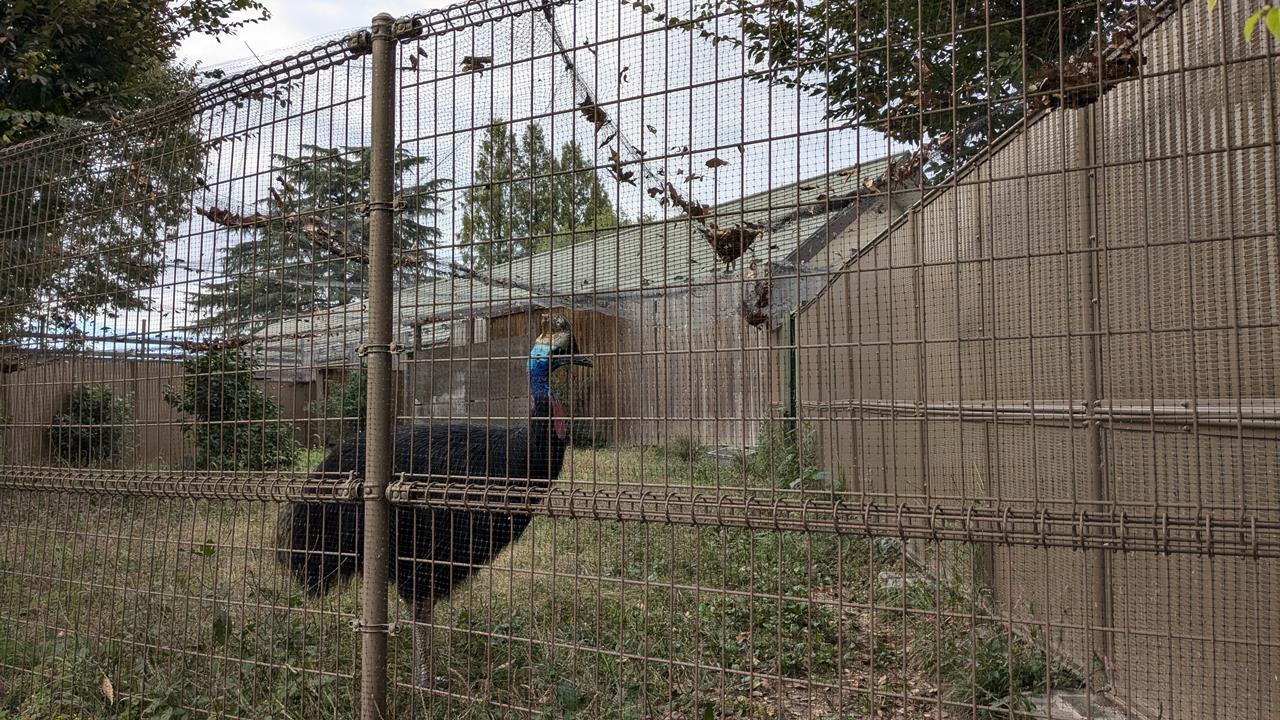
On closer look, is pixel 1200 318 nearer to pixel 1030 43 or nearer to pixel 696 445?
pixel 696 445

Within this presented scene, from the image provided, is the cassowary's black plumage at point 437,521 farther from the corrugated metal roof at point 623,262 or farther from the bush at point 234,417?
the corrugated metal roof at point 623,262

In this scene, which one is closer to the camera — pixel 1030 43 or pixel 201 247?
pixel 201 247

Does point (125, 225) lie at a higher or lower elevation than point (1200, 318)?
higher

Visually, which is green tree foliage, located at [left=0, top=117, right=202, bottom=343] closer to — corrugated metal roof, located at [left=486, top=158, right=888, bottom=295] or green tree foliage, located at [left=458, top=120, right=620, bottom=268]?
green tree foliage, located at [left=458, top=120, right=620, bottom=268]

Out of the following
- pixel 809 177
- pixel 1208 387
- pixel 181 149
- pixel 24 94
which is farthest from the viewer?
pixel 24 94

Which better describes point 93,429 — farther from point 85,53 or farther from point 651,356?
point 85,53

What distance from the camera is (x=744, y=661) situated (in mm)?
4348

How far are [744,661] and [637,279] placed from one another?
200cm

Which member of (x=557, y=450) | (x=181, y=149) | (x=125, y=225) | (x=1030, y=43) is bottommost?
(x=557, y=450)

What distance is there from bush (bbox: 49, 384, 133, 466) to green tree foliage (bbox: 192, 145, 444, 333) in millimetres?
826

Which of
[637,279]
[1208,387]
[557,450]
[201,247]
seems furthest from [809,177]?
[201,247]

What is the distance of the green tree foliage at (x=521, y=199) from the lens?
121 inches

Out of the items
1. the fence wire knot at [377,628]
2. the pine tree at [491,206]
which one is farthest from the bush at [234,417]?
the pine tree at [491,206]

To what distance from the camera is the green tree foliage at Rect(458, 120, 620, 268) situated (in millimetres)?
3068
